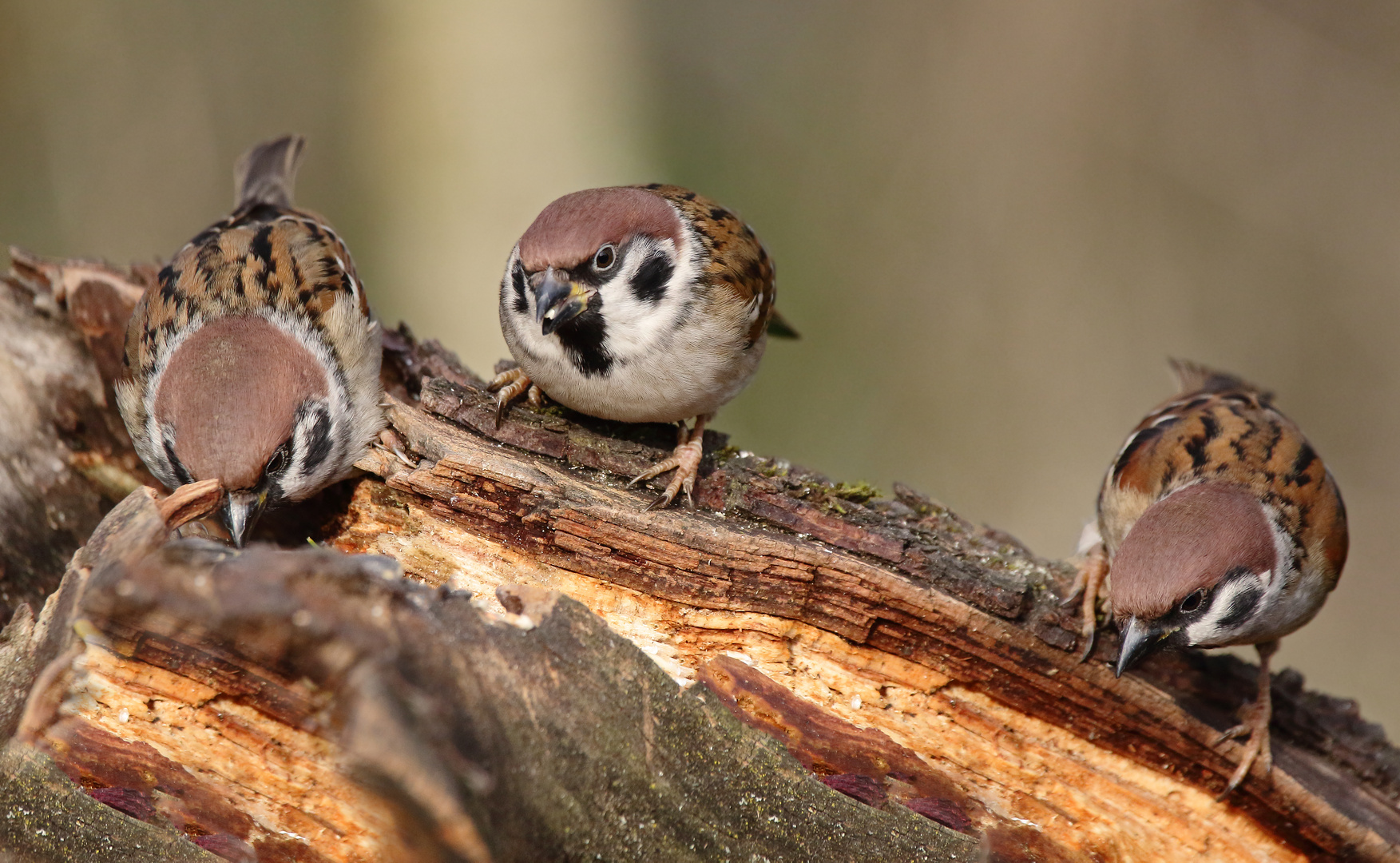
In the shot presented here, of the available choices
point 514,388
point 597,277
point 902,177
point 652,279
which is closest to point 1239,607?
point 652,279

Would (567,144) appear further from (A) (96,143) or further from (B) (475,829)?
(B) (475,829)

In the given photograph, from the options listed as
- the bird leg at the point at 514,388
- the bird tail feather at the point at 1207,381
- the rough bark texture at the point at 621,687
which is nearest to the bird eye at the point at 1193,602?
the rough bark texture at the point at 621,687

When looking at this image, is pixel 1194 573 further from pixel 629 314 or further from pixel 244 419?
pixel 244 419

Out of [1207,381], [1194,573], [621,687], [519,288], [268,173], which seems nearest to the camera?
[621,687]

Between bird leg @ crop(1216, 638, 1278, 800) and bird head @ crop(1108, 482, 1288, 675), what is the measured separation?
266 millimetres

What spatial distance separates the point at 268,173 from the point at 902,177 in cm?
582

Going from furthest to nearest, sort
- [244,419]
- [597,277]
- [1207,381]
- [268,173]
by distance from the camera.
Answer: [268,173]
[1207,381]
[597,277]
[244,419]

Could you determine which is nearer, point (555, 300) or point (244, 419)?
point (244, 419)

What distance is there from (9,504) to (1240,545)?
4493 mm

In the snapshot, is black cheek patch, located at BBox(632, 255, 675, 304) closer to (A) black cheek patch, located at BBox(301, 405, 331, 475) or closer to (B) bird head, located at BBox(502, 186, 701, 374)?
(B) bird head, located at BBox(502, 186, 701, 374)

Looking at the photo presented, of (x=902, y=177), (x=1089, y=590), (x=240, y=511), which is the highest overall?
(x=902, y=177)

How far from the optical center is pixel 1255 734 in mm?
3371

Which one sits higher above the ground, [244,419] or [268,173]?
[268,173]

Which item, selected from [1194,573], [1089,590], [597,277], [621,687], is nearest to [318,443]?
[597,277]
